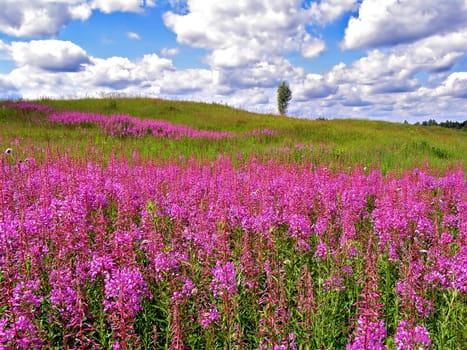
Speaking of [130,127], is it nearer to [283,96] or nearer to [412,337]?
[412,337]

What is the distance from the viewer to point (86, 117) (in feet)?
72.2

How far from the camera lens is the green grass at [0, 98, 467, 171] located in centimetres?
1547

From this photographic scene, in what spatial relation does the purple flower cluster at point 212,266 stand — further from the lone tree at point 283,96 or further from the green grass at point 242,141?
the lone tree at point 283,96

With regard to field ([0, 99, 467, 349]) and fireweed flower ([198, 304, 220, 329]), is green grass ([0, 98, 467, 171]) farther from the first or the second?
→ fireweed flower ([198, 304, 220, 329])

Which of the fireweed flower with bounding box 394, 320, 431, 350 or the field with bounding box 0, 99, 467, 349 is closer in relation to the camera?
the fireweed flower with bounding box 394, 320, 431, 350

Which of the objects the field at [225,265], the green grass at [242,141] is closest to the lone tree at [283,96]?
the green grass at [242,141]

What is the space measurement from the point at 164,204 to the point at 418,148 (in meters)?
17.5

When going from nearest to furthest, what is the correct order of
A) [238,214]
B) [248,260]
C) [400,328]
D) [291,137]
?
[400,328]
[248,260]
[238,214]
[291,137]

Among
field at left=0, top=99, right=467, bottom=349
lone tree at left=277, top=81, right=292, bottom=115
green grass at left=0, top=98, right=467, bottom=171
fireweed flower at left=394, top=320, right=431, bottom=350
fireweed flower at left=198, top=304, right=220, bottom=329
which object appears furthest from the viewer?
lone tree at left=277, top=81, right=292, bottom=115

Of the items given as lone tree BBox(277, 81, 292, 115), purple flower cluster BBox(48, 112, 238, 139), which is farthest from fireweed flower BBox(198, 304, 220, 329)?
lone tree BBox(277, 81, 292, 115)

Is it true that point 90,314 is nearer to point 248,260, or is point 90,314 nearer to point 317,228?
point 248,260

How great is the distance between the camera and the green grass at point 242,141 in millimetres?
15469

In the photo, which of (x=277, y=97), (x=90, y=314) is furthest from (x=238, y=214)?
(x=277, y=97)

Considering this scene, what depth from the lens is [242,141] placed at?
19.3 meters
